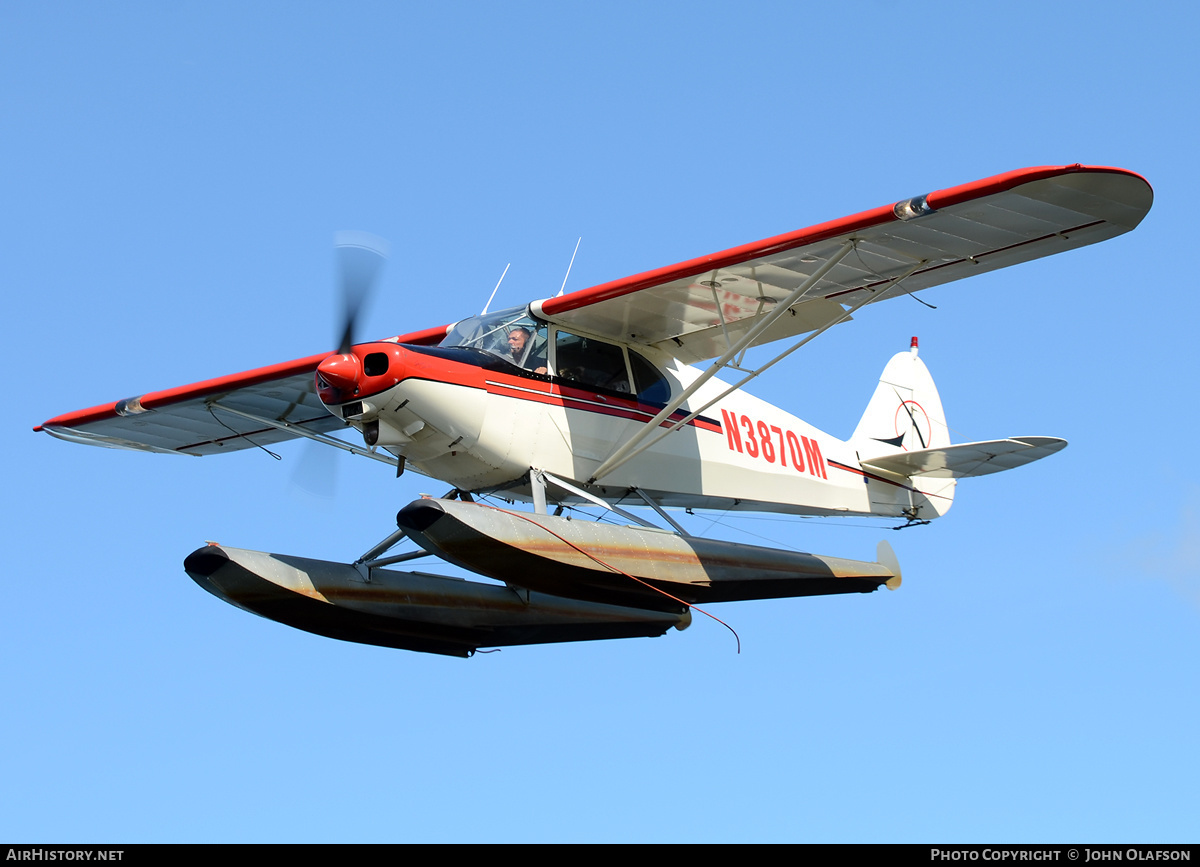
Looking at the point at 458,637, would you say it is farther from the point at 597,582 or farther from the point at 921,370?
the point at 921,370

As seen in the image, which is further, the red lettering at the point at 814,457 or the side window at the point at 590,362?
the red lettering at the point at 814,457

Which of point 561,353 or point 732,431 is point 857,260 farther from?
point 561,353

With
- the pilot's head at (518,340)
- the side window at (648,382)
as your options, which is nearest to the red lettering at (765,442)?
the side window at (648,382)

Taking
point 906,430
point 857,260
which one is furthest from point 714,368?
point 906,430

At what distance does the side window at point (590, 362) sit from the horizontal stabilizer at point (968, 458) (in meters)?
4.16

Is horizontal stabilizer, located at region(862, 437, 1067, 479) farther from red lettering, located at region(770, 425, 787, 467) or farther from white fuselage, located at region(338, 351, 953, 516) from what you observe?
red lettering, located at region(770, 425, 787, 467)

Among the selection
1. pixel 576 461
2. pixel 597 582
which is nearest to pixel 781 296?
pixel 576 461

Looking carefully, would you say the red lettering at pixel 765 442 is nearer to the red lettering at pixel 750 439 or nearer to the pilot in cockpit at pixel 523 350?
the red lettering at pixel 750 439

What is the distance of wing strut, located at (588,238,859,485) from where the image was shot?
12.3 m

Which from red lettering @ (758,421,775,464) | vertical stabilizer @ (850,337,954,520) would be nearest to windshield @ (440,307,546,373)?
red lettering @ (758,421,775,464)

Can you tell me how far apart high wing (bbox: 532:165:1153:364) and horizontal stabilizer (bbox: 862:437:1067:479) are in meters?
2.55

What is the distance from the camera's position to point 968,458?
15570 millimetres

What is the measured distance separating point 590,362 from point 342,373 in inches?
107

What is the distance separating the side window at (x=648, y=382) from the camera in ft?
44.9
